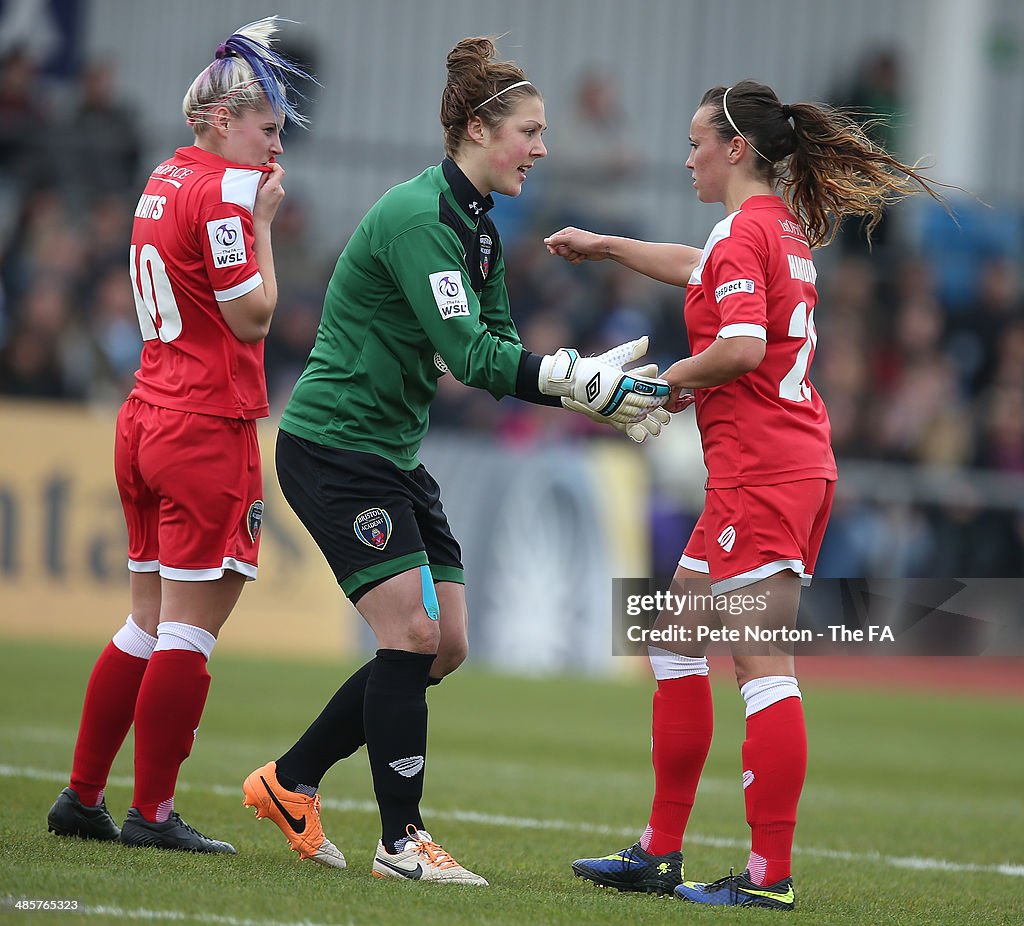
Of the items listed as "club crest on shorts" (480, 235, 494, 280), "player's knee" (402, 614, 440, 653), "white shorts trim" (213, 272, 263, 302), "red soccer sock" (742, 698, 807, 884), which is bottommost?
"red soccer sock" (742, 698, 807, 884)

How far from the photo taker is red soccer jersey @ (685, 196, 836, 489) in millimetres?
4766

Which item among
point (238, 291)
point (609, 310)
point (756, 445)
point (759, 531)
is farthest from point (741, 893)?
point (609, 310)

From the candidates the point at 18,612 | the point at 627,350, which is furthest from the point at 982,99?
the point at 627,350

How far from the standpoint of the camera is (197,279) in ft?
16.5

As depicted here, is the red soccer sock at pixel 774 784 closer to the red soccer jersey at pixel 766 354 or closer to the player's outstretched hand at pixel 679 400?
the red soccer jersey at pixel 766 354

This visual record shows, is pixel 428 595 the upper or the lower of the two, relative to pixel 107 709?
upper

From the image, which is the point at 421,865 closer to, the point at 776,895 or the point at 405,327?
the point at 776,895

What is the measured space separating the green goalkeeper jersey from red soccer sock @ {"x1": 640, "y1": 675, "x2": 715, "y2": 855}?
3.61 ft

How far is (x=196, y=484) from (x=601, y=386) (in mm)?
1301

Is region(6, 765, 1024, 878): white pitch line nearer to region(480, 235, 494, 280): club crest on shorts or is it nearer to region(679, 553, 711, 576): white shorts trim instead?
region(679, 553, 711, 576): white shorts trim

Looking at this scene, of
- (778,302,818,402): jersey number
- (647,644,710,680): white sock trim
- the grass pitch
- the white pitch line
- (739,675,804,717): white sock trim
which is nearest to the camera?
the grass pitch

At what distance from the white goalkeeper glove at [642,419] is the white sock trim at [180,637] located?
135cm

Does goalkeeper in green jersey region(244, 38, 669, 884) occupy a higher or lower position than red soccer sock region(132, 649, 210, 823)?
higher

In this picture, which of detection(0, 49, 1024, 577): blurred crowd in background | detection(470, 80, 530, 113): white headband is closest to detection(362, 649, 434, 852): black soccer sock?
detection(470, 80, 530, 113): white headband
